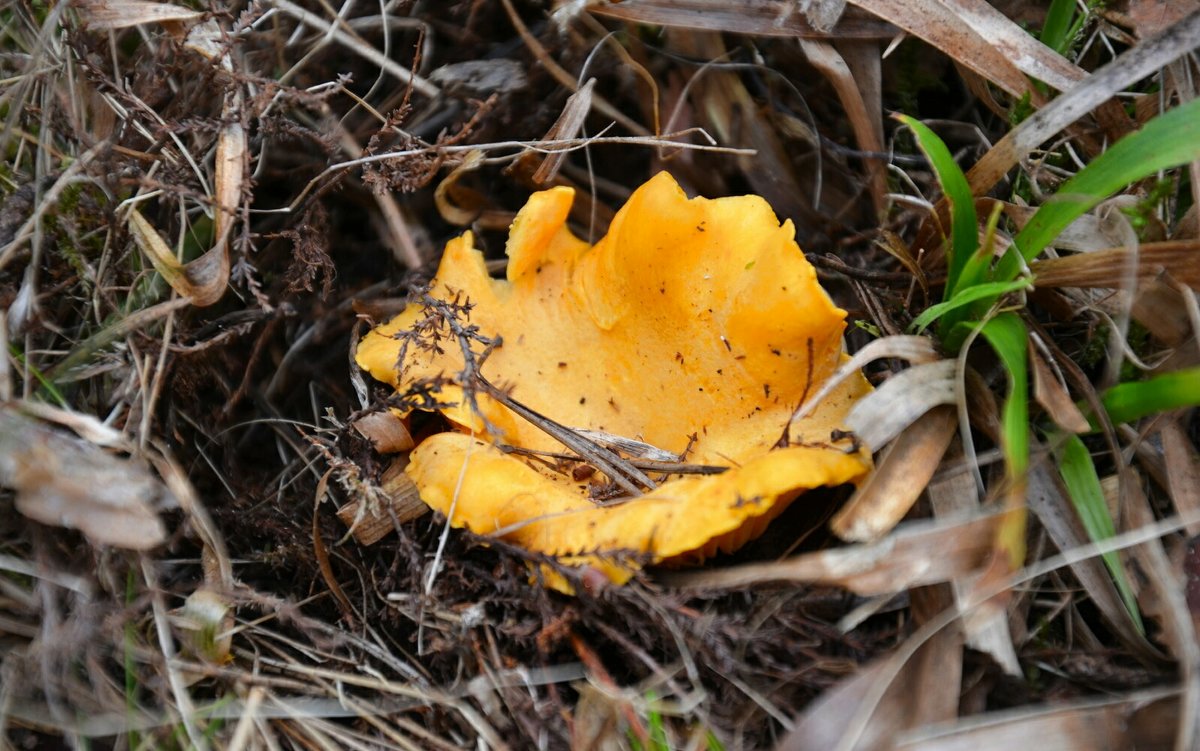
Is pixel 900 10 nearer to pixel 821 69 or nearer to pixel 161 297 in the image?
pixel 821 69

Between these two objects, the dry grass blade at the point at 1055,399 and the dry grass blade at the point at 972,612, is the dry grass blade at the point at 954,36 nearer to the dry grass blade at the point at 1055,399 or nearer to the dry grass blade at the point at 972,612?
the dry grass blade at the point at 1055,399

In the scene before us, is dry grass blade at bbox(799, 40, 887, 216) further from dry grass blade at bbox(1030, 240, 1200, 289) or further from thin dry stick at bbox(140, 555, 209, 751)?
thin dry stick at bbox(140, 555, 209, 751)

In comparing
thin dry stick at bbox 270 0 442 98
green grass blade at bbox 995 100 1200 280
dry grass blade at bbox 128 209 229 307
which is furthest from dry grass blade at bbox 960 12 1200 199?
dry grass blade at bbox 128 209 229 307

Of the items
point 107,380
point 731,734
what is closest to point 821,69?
point 731,734

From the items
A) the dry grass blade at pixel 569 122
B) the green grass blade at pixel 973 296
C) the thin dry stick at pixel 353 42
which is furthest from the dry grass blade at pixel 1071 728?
the thin dry stick at pixel 353 42

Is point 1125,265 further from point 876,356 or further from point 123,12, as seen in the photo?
point 123,12

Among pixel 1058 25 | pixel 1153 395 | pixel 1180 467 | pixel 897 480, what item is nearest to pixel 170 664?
pixel 897 480
